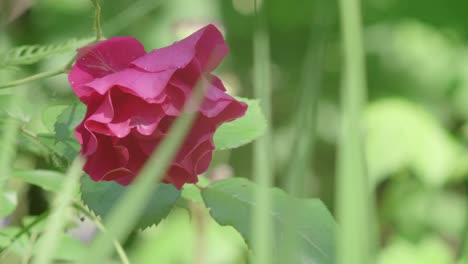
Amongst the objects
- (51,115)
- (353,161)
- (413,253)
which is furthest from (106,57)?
(413,253)

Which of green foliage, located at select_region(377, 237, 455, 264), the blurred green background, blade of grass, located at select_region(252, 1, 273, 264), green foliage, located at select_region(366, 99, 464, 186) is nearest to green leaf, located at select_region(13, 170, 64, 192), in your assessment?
blade of grass, located at select_region(252, 1, 273, 264)

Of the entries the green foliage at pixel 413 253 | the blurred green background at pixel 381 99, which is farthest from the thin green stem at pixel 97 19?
the green foliage at pixel 413 253

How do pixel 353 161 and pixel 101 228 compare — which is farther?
pixel 101 228

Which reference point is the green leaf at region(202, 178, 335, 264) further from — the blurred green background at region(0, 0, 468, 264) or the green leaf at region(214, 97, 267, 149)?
the blurred green background at region(0, 0, 468, 264)

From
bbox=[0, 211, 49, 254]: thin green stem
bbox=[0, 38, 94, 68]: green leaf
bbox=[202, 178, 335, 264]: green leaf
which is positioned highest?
bbox=[0, 38, 94, 68]: green leaf

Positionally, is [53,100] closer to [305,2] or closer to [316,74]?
[316,74]

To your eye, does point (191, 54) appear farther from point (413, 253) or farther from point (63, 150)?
point (413, 253)

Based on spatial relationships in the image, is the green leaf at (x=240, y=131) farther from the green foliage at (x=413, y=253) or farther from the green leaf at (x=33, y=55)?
the green foliage at (x=413, y=253)
